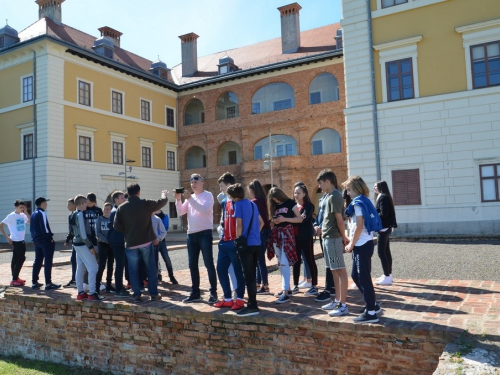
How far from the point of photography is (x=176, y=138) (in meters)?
35.2

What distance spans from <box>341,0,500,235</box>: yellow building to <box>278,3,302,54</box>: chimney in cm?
1521

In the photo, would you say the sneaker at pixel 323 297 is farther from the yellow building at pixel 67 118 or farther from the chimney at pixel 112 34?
the chimney at pixel 112 34

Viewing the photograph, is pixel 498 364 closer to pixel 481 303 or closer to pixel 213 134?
pixel 481 303

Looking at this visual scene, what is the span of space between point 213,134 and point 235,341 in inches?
1149

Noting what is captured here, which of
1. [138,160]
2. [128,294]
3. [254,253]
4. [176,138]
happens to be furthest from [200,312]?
[176,138]

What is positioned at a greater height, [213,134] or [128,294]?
[213,134]

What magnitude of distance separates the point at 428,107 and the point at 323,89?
14.3 metres

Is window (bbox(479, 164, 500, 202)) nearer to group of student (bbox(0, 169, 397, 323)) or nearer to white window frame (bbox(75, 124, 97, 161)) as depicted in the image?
group of student (bbox(0, 169, 397, 323))

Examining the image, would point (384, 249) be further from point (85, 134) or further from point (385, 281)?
point (85, 134)

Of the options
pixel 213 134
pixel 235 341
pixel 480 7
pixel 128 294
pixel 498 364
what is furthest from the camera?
pixel 213 134

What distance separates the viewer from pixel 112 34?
35031 mm

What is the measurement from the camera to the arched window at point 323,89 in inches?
1162

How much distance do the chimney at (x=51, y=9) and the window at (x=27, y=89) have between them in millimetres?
6772

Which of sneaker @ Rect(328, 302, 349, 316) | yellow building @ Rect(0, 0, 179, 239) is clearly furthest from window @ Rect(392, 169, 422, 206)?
yellow building @ Rect(0, 0, 179, 239)
